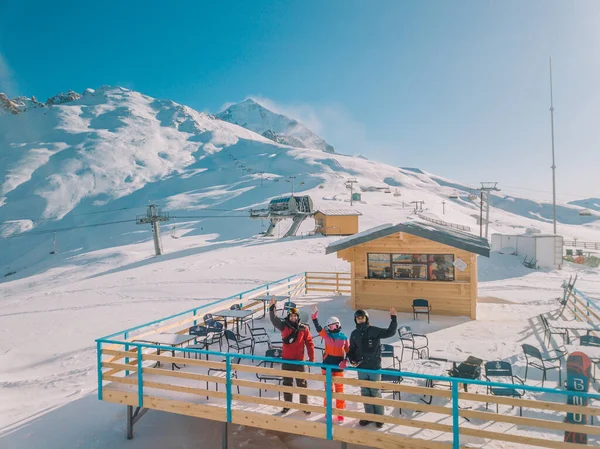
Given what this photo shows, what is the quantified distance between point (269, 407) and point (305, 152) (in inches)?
6118

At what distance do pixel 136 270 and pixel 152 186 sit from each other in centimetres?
9393

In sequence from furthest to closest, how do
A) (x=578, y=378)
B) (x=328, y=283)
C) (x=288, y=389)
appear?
(x=328, y=283) < (x=288, y=389) < (x=578, y=378)

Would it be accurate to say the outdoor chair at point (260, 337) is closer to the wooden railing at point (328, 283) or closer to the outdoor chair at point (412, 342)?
the outdoor chair at point (412, 342)

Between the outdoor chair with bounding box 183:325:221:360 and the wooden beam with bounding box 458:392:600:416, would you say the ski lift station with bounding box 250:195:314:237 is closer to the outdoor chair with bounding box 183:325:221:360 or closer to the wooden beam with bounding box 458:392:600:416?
the outdoor chair with bounding box 183:325:221:360

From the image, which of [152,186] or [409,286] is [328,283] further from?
[152,186]

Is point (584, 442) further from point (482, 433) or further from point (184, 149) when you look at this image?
point (184, 149)

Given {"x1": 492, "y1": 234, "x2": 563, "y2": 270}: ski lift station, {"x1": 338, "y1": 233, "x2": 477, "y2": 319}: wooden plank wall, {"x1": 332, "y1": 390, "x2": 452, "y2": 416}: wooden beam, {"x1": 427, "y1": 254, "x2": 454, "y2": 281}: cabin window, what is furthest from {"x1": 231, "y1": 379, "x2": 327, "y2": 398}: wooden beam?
{"x1": 492, "y1": 234, "x2": 563, "y2": 270}: ski lift station

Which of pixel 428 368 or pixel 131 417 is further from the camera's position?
pixel 131 417

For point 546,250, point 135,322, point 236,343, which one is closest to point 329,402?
point 236,343

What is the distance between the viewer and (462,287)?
13.4 meters

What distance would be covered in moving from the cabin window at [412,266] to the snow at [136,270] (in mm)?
1617

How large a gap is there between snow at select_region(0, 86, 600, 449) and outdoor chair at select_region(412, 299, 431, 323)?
2.23 ft

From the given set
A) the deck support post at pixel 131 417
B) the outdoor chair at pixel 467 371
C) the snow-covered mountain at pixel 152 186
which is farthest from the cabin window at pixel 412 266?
the snow-covered mountain at pixel 152 186

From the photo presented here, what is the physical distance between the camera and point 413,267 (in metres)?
14.1
